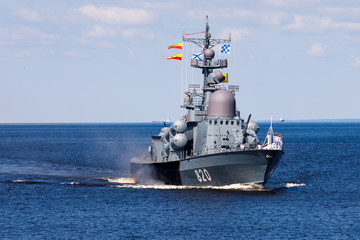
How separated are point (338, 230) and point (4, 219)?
21.7 meters

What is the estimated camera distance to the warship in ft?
147

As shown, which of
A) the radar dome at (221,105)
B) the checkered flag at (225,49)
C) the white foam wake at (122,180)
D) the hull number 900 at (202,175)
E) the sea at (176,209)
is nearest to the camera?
the sea at (176,209)

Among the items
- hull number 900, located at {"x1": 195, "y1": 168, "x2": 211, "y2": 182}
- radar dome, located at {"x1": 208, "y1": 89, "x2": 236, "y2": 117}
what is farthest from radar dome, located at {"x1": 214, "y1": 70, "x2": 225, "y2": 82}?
hull number 900, located at {"x1": 195, "y1": 168, "x2": 211, "y2": 182}

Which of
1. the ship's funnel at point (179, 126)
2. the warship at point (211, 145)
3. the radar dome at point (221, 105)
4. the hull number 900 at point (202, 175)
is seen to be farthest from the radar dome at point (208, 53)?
the hull number 900 at point (202, 175)

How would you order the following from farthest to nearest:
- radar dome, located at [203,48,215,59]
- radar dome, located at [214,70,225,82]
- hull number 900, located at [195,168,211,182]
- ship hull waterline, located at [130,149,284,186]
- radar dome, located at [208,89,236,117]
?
1. radar dome, located at [203,48,215,59]
2. radar dome, located at [214,70,225,82]
3. radar dome, located at [208,89,236,117]
4. hull number 900, located at [195,168,211,182]
5. ship hull waterline, located at [130,149,284,186]

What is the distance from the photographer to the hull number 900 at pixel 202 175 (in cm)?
4647

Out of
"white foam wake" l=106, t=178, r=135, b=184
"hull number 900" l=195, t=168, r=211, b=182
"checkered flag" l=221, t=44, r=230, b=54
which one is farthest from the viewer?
"white foam wake" l=106, t=178, r=135, b=184

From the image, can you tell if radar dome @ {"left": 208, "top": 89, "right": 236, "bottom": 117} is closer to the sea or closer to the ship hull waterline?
the ship hull waterline

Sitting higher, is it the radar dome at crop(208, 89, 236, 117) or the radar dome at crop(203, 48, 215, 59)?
the radar dome at crop(203, 48, 215, 59)

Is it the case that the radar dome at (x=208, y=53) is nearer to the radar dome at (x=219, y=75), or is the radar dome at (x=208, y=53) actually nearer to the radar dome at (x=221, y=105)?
the radar dome at (x=219, y=75)

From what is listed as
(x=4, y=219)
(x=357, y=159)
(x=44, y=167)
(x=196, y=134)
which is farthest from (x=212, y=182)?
(x=357, y=159)

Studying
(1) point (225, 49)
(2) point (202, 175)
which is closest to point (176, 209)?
(2) point (202, 175)

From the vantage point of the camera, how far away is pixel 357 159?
87.4 metres

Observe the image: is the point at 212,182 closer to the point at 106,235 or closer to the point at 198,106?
the point at 198,106
